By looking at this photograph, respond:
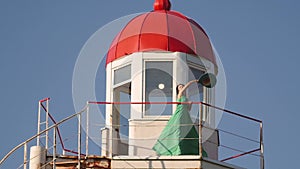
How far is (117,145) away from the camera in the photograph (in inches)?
978

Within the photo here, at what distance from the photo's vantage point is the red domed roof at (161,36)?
25.5m

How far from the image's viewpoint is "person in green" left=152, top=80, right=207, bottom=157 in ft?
78.0

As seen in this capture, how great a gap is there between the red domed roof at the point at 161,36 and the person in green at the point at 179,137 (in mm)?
1771

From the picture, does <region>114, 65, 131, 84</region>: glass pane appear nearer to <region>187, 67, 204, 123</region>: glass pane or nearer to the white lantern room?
the white lantern room

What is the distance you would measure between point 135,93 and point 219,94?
205cm

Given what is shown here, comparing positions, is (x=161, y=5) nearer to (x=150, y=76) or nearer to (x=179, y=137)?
(x=150, y=76)

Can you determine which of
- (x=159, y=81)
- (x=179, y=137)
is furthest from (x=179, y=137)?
(x=159, y=81)

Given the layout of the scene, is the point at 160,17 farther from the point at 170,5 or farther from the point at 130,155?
the point at 130,155

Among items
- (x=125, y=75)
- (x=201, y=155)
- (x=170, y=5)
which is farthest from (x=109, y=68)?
(x=201, y=155)

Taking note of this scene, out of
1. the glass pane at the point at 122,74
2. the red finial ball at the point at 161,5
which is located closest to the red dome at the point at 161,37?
the glass pane at the point at 122,74

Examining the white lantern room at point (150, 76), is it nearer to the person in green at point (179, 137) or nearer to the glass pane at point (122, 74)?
the glass pane at point (122, 74)

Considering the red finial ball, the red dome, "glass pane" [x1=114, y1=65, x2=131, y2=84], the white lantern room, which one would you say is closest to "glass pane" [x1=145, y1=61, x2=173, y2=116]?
the white lantern room

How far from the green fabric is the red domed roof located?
1821 mm

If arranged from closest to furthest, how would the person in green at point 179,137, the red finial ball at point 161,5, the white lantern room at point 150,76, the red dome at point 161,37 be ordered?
the person in green at point 179,137, the white lantern room at point 150,76, the red dome at point 161,37, the red finial ball at point 161,5
